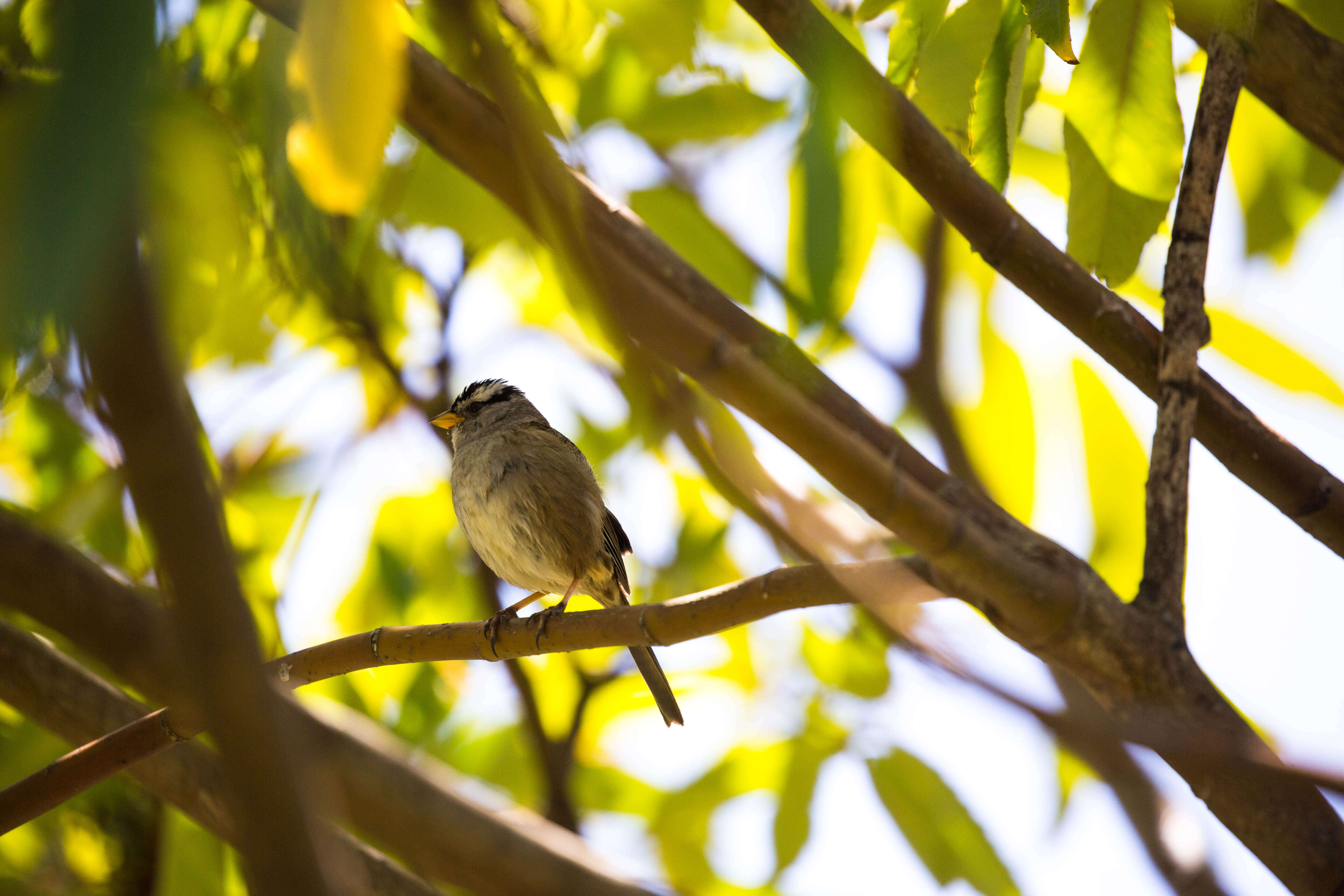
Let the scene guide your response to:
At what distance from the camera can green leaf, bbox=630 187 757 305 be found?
301cm

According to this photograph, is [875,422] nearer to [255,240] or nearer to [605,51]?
[255,240]

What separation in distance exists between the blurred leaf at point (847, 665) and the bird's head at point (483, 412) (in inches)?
74.3

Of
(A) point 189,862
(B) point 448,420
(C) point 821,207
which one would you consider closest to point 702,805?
(A) point 189,862

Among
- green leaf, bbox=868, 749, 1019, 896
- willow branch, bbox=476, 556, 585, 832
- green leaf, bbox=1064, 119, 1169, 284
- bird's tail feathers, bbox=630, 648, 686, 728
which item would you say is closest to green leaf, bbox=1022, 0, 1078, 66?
green leaf, bbox=1064, 119, 1169, 284

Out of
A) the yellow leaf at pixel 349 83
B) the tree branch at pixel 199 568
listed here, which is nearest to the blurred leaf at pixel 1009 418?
the yellow leaf at pixel 349 83

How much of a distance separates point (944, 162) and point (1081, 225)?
0.40 meters

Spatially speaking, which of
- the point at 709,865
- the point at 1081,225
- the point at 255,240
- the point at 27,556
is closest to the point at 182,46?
the point at 255,240

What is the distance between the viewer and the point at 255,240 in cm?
192

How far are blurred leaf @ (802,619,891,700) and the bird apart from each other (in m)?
0.67

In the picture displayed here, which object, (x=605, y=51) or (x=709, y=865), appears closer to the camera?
(x=605, y=51)

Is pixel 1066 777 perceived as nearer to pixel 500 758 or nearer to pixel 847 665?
pixel 847 665

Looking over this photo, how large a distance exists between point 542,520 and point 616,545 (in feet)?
1.50

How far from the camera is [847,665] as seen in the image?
3.59 meters

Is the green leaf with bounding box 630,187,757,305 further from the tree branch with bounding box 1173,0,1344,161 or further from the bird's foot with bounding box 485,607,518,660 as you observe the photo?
the tree branch with bounding box 1173,0,1344,161
